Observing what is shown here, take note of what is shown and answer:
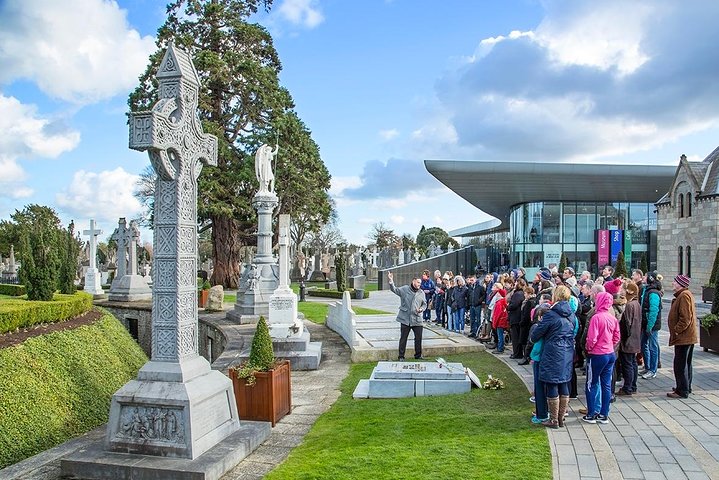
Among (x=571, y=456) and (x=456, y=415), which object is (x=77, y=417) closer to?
(x=456, y=415)

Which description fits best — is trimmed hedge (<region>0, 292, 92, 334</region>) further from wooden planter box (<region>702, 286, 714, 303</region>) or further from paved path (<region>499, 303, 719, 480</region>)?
wooden planter box (<region>702, 286, 714, 303</region>)

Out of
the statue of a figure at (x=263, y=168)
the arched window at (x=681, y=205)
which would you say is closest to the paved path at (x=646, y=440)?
the statue of a figure at (x=263, y=168)

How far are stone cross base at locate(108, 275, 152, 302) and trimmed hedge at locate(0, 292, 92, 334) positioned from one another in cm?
1153

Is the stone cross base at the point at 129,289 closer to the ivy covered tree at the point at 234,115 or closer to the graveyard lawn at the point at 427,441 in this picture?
the ivy covered tree at the point at 234,115

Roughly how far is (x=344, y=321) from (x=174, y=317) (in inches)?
322

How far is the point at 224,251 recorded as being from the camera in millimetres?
32469

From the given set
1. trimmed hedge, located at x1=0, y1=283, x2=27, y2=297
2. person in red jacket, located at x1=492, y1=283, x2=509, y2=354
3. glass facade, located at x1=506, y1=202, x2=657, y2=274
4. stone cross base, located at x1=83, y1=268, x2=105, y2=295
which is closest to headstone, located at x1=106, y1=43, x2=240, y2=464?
person in red jacket, located at x1=492, y1=283, x2=509, y2=354

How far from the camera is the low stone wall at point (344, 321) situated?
39.9ft

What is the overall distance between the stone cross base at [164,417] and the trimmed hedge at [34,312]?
618 cm

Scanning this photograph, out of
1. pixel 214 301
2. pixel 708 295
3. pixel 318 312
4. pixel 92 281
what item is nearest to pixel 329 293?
pixel 318 312

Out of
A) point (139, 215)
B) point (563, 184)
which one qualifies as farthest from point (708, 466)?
point (139, 215)

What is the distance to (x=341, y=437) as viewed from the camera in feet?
20.0

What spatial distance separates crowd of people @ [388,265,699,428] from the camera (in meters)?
6.31

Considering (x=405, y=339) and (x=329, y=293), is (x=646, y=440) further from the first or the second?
(x=329, y=293)
